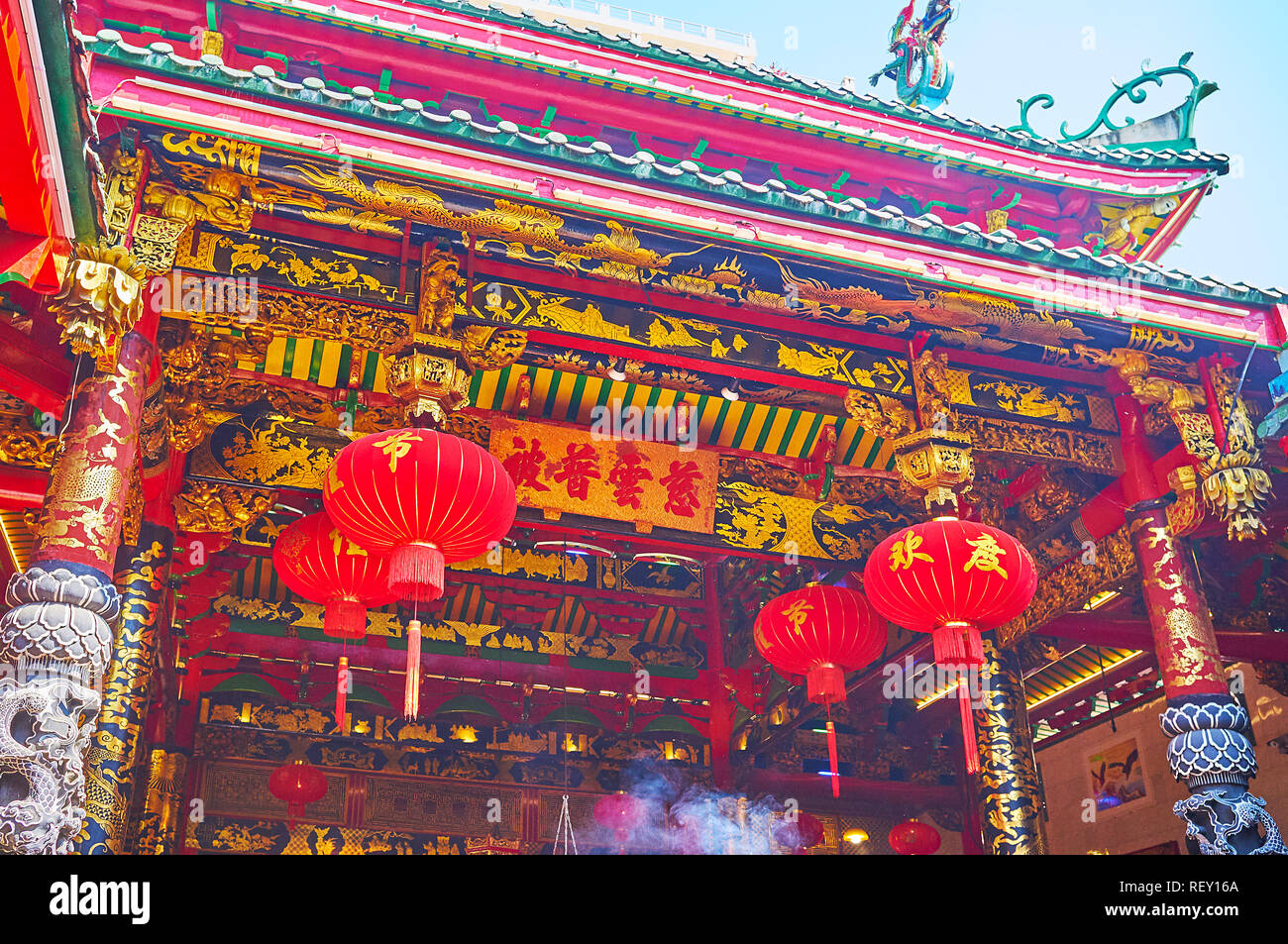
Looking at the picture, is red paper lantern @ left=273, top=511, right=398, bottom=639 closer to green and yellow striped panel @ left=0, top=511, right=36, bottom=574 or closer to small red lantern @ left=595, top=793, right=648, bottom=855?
green and yellow striped panel @ left=0, top=511, right=36, bottom=574

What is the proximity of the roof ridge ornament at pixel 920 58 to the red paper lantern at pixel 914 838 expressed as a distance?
18.3 ft

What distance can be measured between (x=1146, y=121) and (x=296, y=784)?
749cm

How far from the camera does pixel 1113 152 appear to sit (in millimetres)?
7172

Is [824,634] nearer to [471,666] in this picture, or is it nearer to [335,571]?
[335,571]

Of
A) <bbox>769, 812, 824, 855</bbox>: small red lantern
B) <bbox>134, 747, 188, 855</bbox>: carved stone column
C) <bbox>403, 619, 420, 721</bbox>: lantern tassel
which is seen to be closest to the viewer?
<bbox>403, 619, 420, 721</bbox>: lantern tassel

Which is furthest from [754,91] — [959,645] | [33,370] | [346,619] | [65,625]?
[65,625]

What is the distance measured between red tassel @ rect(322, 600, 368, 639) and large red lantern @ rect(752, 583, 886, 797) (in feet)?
7.88

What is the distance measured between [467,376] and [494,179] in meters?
0.92

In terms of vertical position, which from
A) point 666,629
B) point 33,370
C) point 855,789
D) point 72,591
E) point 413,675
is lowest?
point 413,675

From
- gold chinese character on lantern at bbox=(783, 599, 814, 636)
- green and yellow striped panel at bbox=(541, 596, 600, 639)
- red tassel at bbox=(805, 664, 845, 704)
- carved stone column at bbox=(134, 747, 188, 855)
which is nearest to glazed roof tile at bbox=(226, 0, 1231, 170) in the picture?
gold chinese character on lantern at bbox=(783, 599, 814, 636)

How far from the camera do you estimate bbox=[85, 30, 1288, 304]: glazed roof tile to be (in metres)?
4.02

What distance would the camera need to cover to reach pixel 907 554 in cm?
490

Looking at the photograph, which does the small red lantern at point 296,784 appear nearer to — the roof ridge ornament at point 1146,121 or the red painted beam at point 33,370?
the red painted beam at point 33,370
